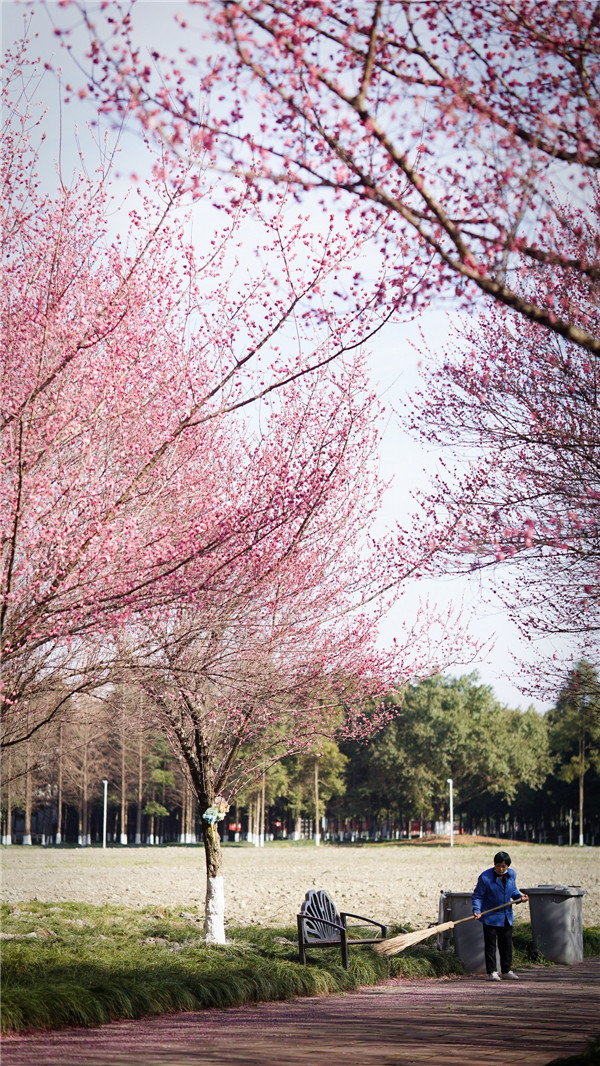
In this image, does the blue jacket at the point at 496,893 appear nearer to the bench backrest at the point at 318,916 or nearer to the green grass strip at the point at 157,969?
the green grass strip at the point at 157,969

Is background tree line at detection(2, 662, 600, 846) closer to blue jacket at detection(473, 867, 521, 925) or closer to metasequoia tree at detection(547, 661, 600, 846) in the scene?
metasequoia tree at detection(547, 661, 600, 846)

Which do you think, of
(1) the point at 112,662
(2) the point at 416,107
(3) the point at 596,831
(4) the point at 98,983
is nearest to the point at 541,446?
(1) the point at 112,662

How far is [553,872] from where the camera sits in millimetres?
34531

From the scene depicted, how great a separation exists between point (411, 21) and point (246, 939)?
455 inches

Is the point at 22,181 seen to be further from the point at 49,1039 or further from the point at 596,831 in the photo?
the point at 596,831

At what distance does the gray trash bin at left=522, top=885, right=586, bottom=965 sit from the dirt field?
12.9ft

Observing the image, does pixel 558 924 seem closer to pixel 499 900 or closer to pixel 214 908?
pixel 499 900

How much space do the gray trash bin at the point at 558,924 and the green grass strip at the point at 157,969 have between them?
1.00 feet

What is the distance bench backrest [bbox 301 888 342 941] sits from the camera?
11125 millimetres

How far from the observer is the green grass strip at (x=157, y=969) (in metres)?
8.20

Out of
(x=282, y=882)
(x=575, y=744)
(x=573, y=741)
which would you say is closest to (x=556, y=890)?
(x=282, y=882)

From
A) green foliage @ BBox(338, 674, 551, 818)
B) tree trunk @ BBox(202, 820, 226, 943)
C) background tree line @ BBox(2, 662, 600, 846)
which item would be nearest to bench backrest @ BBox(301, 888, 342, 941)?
tree trunk @ BBox(202, 820, 226, 943)

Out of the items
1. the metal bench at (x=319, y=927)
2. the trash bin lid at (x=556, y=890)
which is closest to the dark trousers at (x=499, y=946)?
the metal bench at (x=319, y=927)

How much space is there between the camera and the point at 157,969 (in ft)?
33.2
